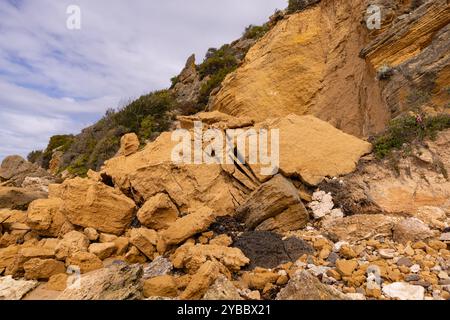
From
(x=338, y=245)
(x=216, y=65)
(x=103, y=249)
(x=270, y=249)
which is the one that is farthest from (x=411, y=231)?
(x=216, y=65)

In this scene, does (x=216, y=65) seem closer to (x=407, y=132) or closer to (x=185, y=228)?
(x=407, y=132)

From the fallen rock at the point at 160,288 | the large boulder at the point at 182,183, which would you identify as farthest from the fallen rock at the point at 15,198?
the fallen rock at the point at 160,288

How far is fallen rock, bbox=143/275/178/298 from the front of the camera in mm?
3732

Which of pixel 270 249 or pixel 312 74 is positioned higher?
pixel 312 74

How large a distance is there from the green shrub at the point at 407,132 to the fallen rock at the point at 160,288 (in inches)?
170

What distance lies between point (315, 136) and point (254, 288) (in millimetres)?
3848

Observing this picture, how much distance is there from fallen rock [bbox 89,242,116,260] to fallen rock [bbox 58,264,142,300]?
1282mm

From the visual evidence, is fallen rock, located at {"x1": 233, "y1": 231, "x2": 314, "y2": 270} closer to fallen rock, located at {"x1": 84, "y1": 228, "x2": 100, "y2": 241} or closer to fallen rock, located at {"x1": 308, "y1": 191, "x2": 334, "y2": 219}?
fallen rock, located at {"x1": 308, "y1": 191, "x2": 334, "y2": 219}

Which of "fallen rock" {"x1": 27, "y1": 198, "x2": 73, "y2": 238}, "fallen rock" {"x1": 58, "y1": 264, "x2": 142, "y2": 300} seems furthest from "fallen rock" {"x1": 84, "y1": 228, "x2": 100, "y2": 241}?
"fallen rock" {"x1": 58, "y1": 264, "x2": 142, "y2": 300}

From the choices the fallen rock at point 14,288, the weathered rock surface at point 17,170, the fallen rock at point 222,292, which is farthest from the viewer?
the weathered rock surface at point 17,170

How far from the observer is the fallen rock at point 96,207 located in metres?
5.59

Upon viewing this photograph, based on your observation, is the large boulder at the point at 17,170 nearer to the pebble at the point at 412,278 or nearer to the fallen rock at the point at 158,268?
the fallen rock at the point at 158,268

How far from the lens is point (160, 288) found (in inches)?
147

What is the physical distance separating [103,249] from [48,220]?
1.42 metres
